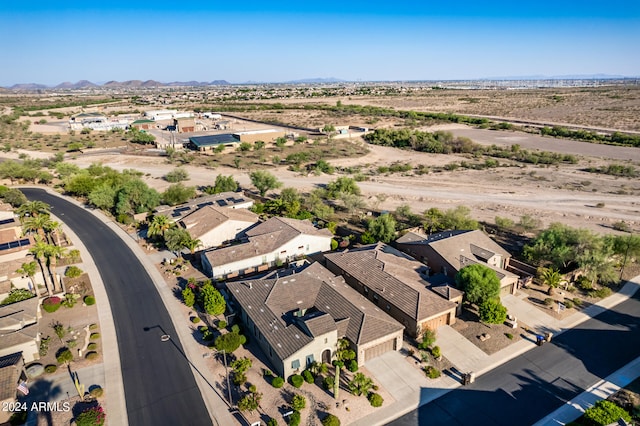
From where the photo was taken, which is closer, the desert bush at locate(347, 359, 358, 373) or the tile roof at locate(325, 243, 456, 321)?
the desert bush at locate(347, 359, 358, 373)

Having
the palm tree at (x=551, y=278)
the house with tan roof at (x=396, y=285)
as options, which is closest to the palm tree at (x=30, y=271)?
the house with tan roof at (x=396, y=285)

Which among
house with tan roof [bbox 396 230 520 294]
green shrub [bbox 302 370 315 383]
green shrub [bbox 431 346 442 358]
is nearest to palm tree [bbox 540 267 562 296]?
house with tan roof [bbox 396 230 520 294]

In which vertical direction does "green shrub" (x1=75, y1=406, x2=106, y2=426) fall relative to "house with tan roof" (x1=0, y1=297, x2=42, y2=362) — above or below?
below

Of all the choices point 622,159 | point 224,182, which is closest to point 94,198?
point 224,182

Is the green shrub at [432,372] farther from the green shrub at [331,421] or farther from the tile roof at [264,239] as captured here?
the tile roof at [264,239]

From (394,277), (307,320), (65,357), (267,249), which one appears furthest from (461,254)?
(65,357)

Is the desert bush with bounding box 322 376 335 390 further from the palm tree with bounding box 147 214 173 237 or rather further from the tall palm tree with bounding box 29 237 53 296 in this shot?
the palm tree with bounding box 147 214 173 237
